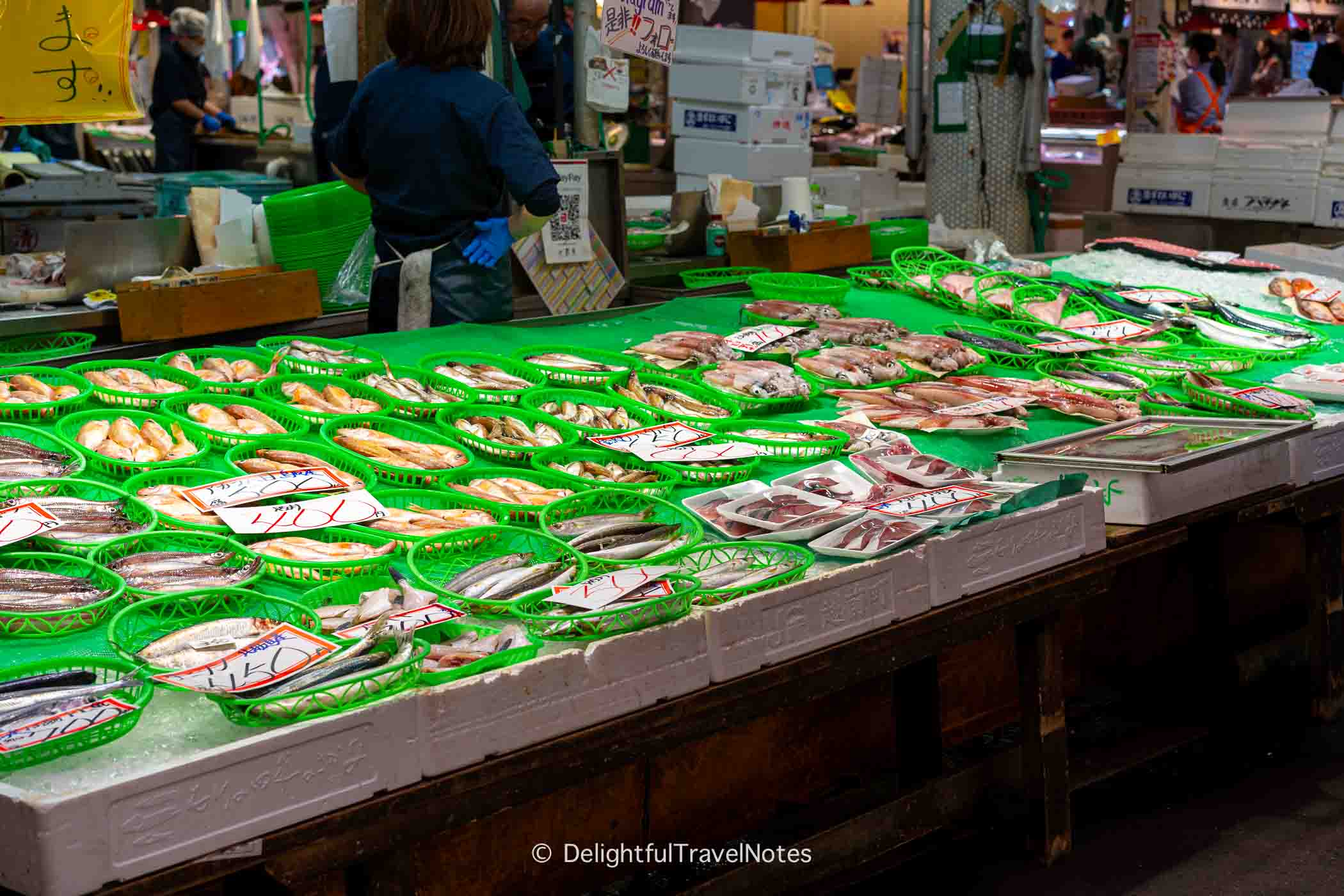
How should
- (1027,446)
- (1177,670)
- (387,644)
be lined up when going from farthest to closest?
(1177,670)
(1027,446)
(387,644)

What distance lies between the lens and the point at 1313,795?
410 centimetres

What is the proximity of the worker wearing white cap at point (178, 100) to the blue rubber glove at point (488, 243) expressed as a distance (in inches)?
303

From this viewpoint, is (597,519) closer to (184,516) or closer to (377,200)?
(184,516)

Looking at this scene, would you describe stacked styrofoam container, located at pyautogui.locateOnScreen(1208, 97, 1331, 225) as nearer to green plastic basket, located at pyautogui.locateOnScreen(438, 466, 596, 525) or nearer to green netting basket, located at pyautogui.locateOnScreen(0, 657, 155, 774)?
green plastic basket, located at pyautogui.locateOnScreen(438, 466, 596, 525)

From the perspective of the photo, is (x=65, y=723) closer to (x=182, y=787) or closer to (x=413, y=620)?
(x=182, y=787)

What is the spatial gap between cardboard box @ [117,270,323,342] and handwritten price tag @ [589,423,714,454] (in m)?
2.28

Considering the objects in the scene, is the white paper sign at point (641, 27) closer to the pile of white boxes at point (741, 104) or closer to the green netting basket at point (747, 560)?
the pile of white boxes at point (741, 104)

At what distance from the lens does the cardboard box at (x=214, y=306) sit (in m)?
5.03

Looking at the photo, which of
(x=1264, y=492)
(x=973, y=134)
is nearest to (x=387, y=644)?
(x=1264, y=492)

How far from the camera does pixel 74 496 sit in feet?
9.35

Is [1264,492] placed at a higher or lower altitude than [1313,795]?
higher

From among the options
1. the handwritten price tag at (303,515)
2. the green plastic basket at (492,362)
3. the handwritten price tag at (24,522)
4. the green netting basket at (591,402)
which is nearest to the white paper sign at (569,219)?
the green plastic basket at (492,362)

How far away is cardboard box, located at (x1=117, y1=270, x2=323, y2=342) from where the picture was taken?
16.5ft

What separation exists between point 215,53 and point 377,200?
8914 mm
